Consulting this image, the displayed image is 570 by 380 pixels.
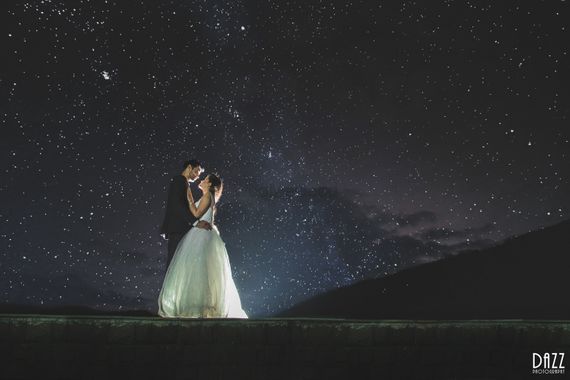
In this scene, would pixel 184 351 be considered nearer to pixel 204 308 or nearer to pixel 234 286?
pixel 204 308

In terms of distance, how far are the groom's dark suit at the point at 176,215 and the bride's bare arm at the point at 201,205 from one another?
100 millimetres

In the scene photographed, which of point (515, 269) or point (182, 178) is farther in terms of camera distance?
point (515, 269)

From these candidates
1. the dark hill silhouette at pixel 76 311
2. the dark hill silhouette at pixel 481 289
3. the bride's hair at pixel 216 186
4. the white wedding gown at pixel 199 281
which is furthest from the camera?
the dark hill silhouette at pixel 481 289

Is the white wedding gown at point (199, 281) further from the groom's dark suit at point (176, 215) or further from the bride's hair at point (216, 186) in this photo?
the bride's hair at point (216, 186)

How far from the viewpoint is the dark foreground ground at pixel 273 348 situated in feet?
17.5

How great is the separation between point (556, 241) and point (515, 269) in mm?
7271

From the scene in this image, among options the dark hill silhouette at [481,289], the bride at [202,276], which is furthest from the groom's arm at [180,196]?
the dark hill silhouette at [481,289]

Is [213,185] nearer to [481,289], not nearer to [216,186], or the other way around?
[216,186]

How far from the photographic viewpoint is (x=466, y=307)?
2137 inches

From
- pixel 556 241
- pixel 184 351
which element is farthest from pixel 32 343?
pixel 556 241

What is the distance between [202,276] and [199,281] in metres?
0.08

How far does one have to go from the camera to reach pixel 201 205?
7625 mm

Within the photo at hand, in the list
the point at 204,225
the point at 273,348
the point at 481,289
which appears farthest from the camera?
the point at 481,289

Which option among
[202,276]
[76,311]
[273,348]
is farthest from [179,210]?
[76,311]
